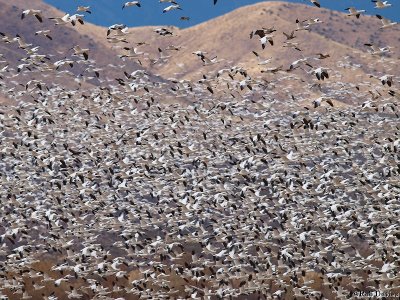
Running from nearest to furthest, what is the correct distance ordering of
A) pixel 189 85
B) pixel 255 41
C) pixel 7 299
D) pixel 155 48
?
1. pixel 7 299
2. pixel 189 85
3. pixel 255 41
4. pixel 155 48

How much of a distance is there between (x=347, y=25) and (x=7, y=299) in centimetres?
12460

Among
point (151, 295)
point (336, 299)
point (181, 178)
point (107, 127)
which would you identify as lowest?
point (336, 299)

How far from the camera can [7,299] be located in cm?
3800

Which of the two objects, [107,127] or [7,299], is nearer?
[7,299]

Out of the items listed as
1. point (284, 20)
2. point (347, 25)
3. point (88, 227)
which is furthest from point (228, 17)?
point (88, 227)

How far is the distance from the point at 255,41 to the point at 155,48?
→ 19348 mm

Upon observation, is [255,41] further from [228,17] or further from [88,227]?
[88,227]

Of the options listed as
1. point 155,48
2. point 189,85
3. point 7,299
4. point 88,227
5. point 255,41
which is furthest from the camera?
point 155,48

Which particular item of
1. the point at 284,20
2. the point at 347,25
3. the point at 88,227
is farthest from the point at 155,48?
the point at 88,227

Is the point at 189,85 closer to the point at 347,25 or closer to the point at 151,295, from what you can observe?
the point at 151,295

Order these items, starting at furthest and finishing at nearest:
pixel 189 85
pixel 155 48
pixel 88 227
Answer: pixel 155 48
pixel 88 227
pixel 189 85

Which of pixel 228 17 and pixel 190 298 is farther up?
pixel 228 17

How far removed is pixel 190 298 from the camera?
39.7 m

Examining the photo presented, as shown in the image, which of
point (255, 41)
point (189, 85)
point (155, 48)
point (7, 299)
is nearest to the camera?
point (7, 299)
